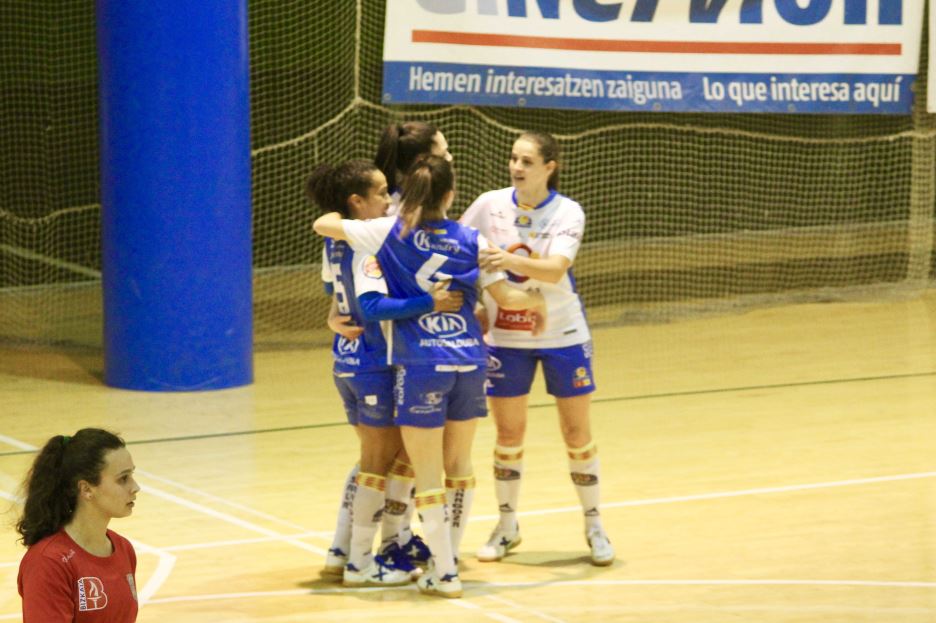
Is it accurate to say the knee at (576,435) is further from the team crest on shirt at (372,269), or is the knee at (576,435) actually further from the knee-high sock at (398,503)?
the team crest on shirt at (372,269)

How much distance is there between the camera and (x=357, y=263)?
18.3 feet

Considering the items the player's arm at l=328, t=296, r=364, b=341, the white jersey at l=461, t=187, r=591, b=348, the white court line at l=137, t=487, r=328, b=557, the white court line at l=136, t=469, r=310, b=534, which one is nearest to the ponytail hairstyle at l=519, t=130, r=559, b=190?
the white jersey at l=461, t=187, r=591, b=348

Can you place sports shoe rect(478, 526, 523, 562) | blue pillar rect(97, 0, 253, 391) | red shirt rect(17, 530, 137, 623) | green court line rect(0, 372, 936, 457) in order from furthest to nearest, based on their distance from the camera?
1. blue pillar rect(97, 0, 253, 391)
2. green court line rect(0, 372, 936, 457)
3. sports shoe rect(478, 526, 523, 562)
4. red shirt rect(17, 530, 137, 623)

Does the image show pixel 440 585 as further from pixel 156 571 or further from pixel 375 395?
pixel 156 571

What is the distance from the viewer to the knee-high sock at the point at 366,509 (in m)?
5.68

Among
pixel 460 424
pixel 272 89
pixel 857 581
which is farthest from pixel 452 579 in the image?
pixel 272 89

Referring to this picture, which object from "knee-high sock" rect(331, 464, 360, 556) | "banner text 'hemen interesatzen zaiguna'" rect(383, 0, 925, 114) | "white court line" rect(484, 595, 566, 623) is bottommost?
"white court line" rect(484, 595, 566, 623)

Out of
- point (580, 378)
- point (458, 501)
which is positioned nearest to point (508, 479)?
point (458, 501)

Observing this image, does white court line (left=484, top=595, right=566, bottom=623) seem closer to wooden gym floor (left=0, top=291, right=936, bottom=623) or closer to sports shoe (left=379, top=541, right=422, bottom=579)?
wooden gym floor (left=0, top=291, right=936, bottom=623)

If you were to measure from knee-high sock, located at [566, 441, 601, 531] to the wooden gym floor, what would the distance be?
176mm

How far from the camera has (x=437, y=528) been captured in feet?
18.2

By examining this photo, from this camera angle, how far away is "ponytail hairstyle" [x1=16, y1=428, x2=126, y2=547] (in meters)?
3.58

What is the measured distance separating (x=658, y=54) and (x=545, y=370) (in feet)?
19.9

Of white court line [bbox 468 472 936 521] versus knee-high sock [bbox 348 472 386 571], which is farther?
white court line [bbox 468 472 936 521]
